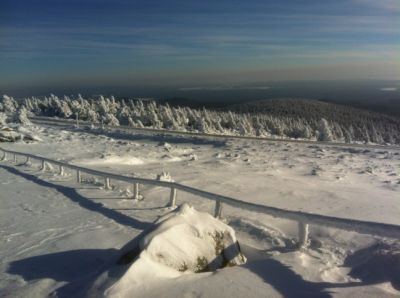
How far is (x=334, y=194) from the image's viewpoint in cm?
1630

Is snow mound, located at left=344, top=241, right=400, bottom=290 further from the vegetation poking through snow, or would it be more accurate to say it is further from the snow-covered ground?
the vegetation poking through snow

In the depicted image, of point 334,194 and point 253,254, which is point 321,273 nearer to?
point 253,254

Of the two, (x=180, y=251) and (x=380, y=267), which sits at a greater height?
(x=380, y=267)

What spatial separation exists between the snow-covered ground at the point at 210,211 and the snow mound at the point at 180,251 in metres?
0.24

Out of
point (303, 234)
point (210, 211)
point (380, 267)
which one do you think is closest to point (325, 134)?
point (210, 211)

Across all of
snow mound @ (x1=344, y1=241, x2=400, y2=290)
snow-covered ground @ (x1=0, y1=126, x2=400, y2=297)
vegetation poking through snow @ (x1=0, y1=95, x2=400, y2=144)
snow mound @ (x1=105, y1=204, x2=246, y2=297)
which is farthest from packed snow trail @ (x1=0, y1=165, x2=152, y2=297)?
vegetation poking through snow @ (x1=0, y1=95, x2=400, y2=144)

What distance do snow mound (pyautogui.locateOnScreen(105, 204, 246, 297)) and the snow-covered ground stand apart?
241 mm

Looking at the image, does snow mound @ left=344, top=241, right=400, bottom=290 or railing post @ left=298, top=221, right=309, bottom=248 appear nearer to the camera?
snow mound @ left=344, top=241, right=400, bottom=290

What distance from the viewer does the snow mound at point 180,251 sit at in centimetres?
585

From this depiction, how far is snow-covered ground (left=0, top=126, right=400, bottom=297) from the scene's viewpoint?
6.01m

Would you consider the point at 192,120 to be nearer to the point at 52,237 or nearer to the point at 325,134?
the point at 325,134

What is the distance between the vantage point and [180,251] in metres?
6.50

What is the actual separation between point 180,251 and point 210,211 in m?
5.35

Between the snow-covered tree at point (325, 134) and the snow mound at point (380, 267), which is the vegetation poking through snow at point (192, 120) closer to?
the snow-covered tree at point (325, 134)
